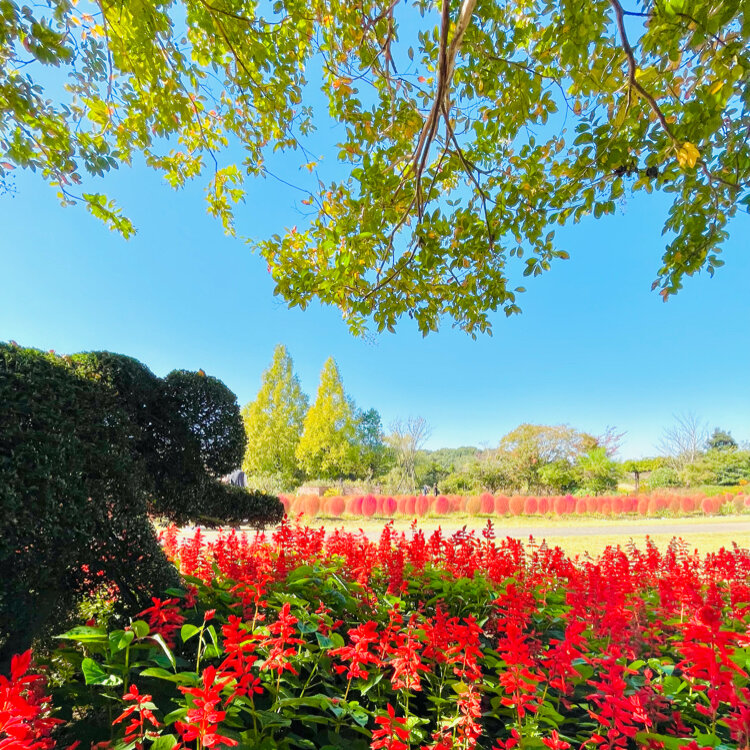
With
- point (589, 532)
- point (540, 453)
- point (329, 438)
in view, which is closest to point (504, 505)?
point (589, 532)

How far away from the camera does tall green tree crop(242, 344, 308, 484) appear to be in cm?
2302

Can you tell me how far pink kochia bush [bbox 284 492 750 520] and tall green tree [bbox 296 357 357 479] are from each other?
8175 millimetres

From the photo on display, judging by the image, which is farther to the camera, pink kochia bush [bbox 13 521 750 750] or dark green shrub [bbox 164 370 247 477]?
dark green shrub [bbox 164 370 247 477]

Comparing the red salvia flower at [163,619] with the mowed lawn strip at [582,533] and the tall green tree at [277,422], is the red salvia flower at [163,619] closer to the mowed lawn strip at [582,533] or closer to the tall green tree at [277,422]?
the mowed lawn strip at [582,533]

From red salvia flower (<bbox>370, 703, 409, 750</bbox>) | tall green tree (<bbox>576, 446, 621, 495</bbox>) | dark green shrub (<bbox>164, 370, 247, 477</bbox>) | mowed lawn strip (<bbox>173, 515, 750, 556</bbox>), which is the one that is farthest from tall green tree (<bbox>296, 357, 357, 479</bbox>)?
red salvia flower (<bbox>370, 703, 409, 750</bbox>)

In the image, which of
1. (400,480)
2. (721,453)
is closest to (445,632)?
(400,480)

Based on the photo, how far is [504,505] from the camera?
1521 centimetres

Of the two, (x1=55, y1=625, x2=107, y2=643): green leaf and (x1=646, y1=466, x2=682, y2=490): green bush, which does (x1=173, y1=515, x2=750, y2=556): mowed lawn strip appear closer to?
(x1=55, y1=625, x2=107, y2=643): green leaf

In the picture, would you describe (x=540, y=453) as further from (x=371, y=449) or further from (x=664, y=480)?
(x=371, y=449)

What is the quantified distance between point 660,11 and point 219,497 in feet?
12.1

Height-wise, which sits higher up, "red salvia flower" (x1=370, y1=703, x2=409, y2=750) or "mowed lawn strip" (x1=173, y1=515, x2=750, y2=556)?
"red salvia flower" (x1=370, y1=703, x2=409, y2=750)

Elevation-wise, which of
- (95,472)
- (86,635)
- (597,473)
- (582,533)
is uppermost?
(597,473)

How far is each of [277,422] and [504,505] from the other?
→ 13915mm

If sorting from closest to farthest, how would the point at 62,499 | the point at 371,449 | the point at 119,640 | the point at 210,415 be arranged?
the point at 119,640
the point at 62,499
the point at 210,415
the point at 371,449
